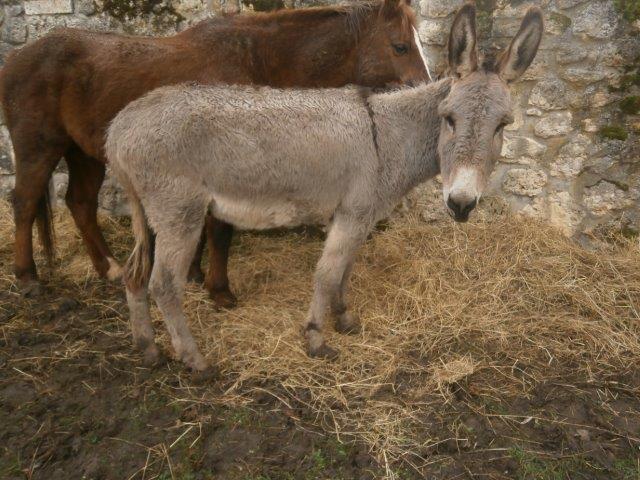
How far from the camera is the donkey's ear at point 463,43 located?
2.52m

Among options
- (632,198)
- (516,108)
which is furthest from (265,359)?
(632,198)

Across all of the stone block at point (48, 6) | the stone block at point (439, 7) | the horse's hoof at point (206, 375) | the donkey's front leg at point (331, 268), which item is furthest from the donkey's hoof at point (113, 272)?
the stone block at point (439, 7)

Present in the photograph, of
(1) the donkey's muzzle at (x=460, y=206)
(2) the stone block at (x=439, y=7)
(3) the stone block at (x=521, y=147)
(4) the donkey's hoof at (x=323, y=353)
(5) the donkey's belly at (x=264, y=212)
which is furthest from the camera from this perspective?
(3) the stone block at (x=521, y=147)

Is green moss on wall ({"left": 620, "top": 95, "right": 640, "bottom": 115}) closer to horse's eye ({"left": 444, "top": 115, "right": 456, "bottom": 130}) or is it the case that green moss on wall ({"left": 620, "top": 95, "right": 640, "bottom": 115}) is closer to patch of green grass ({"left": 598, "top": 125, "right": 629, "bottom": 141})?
patch of green grass ({"left": 598, "top": 125, "right": 629, "bottom": 141})

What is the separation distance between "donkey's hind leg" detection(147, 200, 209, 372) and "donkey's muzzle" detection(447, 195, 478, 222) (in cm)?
135

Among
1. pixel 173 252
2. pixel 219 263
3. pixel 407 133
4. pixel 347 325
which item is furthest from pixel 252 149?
pixel 347 325

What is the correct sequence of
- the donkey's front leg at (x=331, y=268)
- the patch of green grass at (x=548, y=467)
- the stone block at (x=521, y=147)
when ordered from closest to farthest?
the patch of green grass at (x=548, y=467) < the donkey's front leg at (x=331, y=268) < the stone block at (x=521, y=147)

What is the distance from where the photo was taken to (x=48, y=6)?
4.05 m

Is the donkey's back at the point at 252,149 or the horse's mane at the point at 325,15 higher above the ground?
the horse's mane at the point at 325,15

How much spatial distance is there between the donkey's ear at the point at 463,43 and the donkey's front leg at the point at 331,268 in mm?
1033

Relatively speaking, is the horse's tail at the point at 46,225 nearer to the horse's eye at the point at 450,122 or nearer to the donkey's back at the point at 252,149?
the donkey's back at the point at 252,149

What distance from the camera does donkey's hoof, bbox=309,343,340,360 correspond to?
2.98 m

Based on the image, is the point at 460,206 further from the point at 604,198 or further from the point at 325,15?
the point at 604,198

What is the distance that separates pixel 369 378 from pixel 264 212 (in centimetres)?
116
